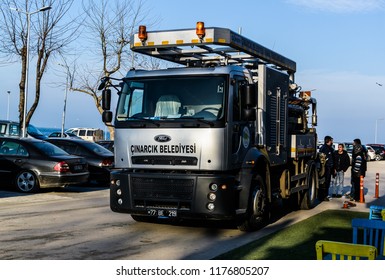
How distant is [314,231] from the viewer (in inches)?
420

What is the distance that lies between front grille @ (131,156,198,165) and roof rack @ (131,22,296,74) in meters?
2.07

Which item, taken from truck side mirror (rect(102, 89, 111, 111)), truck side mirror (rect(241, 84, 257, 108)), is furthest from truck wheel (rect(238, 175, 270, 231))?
truck side mirror (rect(102, 89, 111, 111))

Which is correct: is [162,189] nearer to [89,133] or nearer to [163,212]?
[163,212]

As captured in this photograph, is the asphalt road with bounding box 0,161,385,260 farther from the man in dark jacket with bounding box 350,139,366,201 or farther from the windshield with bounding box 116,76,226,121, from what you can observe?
the man in dark jacket with bounding box 350,139,366,201

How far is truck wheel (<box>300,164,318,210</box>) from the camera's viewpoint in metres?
14.5

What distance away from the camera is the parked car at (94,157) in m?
19.0

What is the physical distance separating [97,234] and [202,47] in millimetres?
3873

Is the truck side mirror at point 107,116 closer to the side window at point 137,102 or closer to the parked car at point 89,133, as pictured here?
the side window at point 137,102

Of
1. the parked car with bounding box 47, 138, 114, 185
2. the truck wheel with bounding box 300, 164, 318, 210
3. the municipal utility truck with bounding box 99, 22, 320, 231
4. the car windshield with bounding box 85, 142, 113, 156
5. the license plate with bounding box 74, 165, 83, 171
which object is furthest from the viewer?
the car windshield with bounding box 85, 142, 113, 156

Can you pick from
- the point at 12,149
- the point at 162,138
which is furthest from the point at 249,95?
the point at 12,149

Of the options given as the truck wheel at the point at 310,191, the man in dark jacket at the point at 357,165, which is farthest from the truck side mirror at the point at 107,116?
the man in dark jacket at the point at 357,165

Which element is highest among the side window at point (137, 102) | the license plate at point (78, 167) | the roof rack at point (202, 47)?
the roof rack at point (202, 47)

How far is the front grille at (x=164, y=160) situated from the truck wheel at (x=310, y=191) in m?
5.74

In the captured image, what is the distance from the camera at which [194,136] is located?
9391 millimetres
